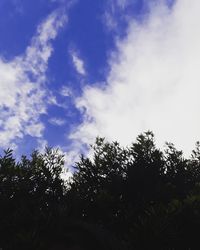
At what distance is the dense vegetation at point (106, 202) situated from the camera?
19594 mm

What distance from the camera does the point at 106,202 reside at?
25391 millimetres

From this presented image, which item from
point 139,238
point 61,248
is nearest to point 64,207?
point 61,248

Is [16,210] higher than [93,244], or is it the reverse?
[16,210]

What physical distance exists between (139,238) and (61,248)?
4.08 m

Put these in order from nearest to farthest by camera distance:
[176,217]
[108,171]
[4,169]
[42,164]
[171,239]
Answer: [171,239] < [176,217] < [4,169] < [42,164] < [108,171]

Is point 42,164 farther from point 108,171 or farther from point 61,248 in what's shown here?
point 61,248

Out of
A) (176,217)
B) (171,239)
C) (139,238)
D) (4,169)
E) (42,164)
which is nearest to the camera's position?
(139,238)

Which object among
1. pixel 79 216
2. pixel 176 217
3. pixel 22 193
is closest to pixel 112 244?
pixel 176 217

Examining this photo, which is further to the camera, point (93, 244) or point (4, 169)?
point (4, 169)

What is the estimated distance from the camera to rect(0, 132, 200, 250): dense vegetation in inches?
771

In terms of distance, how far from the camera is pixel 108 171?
31688 millimetres

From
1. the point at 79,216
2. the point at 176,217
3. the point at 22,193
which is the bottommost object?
the point at 176,217

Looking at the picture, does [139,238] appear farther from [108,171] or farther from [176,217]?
[108,171]

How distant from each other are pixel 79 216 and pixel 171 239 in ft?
24.4
